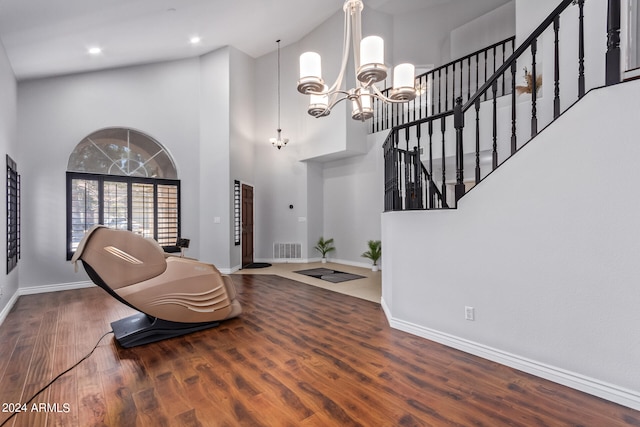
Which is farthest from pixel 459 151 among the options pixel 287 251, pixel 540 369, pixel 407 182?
pixel 287 251

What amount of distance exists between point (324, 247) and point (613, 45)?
6.76 m

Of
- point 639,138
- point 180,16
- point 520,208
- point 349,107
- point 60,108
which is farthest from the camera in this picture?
point 349,107

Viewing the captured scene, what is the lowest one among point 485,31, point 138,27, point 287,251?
point 287,251

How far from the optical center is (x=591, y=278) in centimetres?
201

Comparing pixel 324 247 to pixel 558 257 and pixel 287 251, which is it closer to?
pixel 287 251

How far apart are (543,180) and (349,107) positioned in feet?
17.1

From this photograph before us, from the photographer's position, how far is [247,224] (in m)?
7.72

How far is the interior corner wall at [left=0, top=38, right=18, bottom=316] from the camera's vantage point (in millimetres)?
3816

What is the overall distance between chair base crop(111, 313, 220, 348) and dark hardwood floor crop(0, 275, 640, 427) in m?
0.09

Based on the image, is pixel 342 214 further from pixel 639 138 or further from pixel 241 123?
pixel 639 138

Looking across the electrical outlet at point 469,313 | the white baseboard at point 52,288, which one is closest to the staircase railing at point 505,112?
the electrical outlet at point 469,313

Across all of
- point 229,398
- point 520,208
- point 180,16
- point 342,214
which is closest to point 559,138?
point 520,208

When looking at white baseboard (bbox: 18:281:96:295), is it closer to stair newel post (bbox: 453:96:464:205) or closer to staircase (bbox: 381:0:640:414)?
staircase (bbox: 381:0:640:414)

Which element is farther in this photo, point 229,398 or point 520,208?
point 520,208
